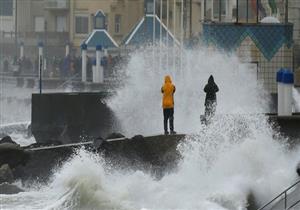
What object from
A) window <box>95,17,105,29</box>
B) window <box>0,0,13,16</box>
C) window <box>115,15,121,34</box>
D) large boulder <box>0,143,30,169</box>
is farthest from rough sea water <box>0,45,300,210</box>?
window <box>0,0,13,16</box>

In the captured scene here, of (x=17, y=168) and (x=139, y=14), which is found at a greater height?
(x=139, y=14)

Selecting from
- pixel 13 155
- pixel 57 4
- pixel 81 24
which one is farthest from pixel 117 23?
pixel 13 155

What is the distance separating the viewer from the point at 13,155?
20875 millimetres

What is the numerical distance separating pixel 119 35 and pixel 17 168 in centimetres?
5495

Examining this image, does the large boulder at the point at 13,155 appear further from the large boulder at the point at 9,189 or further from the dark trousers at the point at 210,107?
the dark trousers at the point at 210,107

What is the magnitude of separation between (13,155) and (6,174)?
2.54 ft

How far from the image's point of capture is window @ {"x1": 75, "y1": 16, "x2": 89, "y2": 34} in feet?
259

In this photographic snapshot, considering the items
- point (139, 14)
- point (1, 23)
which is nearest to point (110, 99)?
point (139, 14)

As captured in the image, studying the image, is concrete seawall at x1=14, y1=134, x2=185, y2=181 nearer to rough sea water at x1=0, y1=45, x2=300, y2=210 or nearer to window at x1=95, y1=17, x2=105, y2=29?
rough sea water at x1=0, y1=45, x2=300, y2=210

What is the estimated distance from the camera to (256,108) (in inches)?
991

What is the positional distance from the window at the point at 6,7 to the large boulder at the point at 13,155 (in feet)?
217

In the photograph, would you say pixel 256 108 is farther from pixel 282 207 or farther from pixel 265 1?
pixel 282 207

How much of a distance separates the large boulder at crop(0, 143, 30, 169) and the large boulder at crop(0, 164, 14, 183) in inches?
15.0

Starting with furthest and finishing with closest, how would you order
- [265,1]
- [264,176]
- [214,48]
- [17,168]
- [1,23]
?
[1,23] → [265,1] → [214,48] → [17,168] → [264,176]
